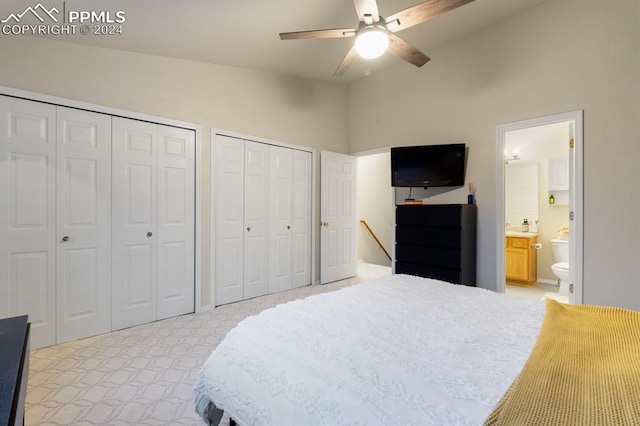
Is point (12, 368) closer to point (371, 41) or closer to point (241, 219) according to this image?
point (371, 41)

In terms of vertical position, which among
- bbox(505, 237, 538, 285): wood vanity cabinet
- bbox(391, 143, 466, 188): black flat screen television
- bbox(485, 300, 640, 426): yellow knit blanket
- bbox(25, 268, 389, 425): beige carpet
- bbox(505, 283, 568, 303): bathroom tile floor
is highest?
bbox(391, 143, 466, 188): black flat screen television

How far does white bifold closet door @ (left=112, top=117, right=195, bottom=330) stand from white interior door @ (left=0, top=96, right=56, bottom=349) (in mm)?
454

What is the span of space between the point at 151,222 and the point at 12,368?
2.37 meters

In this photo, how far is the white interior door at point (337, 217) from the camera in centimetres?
453

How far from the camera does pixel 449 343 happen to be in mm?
1206

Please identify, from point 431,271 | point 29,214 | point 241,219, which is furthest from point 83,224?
point 431,271

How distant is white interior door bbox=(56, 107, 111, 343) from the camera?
2.57 m

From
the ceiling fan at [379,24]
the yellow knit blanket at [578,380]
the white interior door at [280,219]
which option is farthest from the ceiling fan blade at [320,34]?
the yellow knit blanket at [578,380]

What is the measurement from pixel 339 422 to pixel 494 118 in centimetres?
357

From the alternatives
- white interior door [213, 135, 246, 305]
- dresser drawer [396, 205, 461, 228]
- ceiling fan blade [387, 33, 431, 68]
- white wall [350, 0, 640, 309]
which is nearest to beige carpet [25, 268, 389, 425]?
white interior door [213, 135, 246, 305]

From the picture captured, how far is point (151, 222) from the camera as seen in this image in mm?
3049

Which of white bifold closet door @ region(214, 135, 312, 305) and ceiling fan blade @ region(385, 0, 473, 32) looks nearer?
ceiling fan blade @ region(385, 0, 473, 32)

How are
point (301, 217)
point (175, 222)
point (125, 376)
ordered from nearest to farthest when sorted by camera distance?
point (125, 376), point (175, 222), point (301, 217)

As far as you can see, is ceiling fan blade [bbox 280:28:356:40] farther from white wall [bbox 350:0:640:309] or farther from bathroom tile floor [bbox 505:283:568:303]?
bathroom tile floor [bbox 505:283:568:303]
